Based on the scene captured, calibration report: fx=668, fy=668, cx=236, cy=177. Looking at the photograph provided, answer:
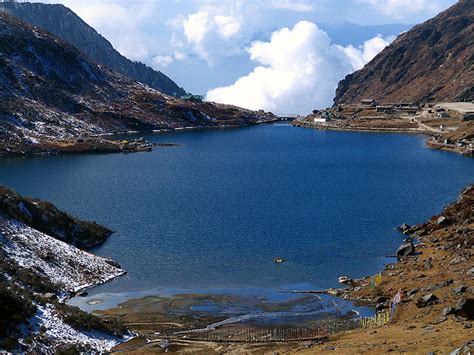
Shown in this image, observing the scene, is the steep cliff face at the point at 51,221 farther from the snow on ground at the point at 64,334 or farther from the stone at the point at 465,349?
the stone at the point at 465,349

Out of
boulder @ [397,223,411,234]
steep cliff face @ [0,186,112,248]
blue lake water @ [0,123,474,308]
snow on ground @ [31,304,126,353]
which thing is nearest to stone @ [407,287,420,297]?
blue lake water @ [0,123,474,308]

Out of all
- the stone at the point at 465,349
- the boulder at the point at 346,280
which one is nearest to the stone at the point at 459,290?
the boulder at the point at 346,280

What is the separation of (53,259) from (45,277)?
16.9ft

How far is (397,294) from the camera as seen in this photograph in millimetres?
68438

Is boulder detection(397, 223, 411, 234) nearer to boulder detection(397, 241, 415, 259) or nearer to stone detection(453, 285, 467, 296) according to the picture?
boulder detection(397, 241, 415, 259)

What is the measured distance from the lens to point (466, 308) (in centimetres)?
5581

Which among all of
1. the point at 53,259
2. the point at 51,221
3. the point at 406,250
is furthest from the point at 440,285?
the point at 51,221

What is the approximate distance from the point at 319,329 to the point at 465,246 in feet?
95.9

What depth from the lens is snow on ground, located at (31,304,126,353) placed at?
181 ft

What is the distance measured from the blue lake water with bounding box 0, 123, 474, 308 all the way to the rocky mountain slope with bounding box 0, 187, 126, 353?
4340mm

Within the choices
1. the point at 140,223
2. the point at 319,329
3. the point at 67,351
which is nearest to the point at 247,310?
the point at 319,329

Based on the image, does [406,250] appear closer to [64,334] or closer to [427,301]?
[427,301]

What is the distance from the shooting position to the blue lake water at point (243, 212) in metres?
84.1

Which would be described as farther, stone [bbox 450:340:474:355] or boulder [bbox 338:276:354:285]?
boulder [bbox 338:276:354:285]
